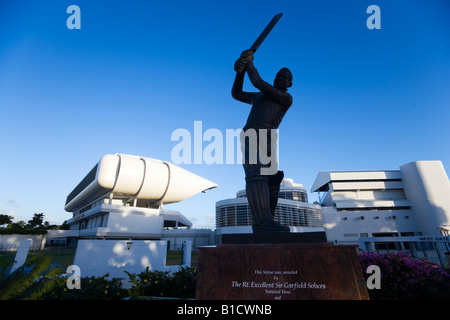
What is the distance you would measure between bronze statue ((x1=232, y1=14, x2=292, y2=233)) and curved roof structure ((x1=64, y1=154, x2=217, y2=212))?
33.1m

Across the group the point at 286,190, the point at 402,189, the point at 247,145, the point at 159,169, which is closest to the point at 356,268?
the point at 247,145

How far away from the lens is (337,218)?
37969 mm

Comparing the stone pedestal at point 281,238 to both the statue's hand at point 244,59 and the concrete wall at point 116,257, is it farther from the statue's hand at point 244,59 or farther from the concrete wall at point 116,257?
the concrete wall at point 116,257

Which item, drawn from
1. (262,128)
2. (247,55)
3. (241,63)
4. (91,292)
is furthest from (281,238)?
(91,292)

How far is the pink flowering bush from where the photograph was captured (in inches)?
177

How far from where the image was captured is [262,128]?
378 cm

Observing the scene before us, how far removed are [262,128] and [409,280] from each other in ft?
15.7

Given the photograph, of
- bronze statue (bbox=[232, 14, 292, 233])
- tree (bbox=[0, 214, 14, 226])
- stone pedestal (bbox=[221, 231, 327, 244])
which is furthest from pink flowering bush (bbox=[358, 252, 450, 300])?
tree (bbox=[0, 214, 14, 226])

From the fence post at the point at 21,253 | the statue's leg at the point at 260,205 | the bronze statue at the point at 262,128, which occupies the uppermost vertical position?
the bronze statue at the point at 262,128

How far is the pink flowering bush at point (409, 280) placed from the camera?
4.50m

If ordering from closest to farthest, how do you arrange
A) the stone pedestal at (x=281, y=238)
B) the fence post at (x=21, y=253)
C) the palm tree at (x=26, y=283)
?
the stone pedestal at (x=281, y=238) → the palm tree at (x=26, y=283) → the fence post at (x=21, y=253)

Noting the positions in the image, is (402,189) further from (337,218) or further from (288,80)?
(288,80)

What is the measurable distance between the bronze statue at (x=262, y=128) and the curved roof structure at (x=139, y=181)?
33109 millimetres

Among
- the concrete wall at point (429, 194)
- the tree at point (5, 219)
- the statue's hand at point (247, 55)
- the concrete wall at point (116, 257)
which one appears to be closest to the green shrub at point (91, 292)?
the concrete wall at point (116, 257)
